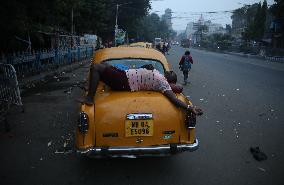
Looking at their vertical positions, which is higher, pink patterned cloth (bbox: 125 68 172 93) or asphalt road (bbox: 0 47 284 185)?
pink patterned cloth (bbox: 125 68 172 93)

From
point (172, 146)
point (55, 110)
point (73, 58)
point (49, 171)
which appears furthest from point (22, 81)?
point (73, 58)

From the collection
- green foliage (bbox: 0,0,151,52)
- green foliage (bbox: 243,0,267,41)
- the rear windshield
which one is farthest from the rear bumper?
green foliage (bbox: 243,0,267,41)

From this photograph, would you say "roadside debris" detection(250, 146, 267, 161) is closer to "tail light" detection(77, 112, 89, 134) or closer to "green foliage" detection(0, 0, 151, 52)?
"tail light" detection(77, 112, 89, 134)

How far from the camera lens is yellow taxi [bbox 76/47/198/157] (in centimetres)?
452

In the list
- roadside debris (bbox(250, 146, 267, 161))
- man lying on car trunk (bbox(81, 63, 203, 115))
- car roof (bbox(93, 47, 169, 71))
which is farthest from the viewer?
car roof (bbox(93, 47, 169, 71))

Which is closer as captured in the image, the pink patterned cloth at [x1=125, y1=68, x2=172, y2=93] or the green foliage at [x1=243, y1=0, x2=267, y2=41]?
the pink patterned cloth at [x1=125, y1=68, x2=172, y2=93]

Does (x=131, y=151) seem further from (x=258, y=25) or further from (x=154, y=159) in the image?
(x=258, y=25)

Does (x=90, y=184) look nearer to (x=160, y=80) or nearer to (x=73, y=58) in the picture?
(x=160, y=80)

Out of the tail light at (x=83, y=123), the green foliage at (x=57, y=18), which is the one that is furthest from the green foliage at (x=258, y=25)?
the tail light at (x=83, y=123)

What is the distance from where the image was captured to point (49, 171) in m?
4.88

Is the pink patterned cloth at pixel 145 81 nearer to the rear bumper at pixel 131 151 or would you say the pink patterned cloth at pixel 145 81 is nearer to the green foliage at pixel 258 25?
the rear bumper at pixel 131 151

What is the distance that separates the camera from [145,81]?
516 centimetres

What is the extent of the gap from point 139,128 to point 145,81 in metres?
0.90

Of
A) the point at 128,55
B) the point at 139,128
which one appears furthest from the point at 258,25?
the point at 139,128
